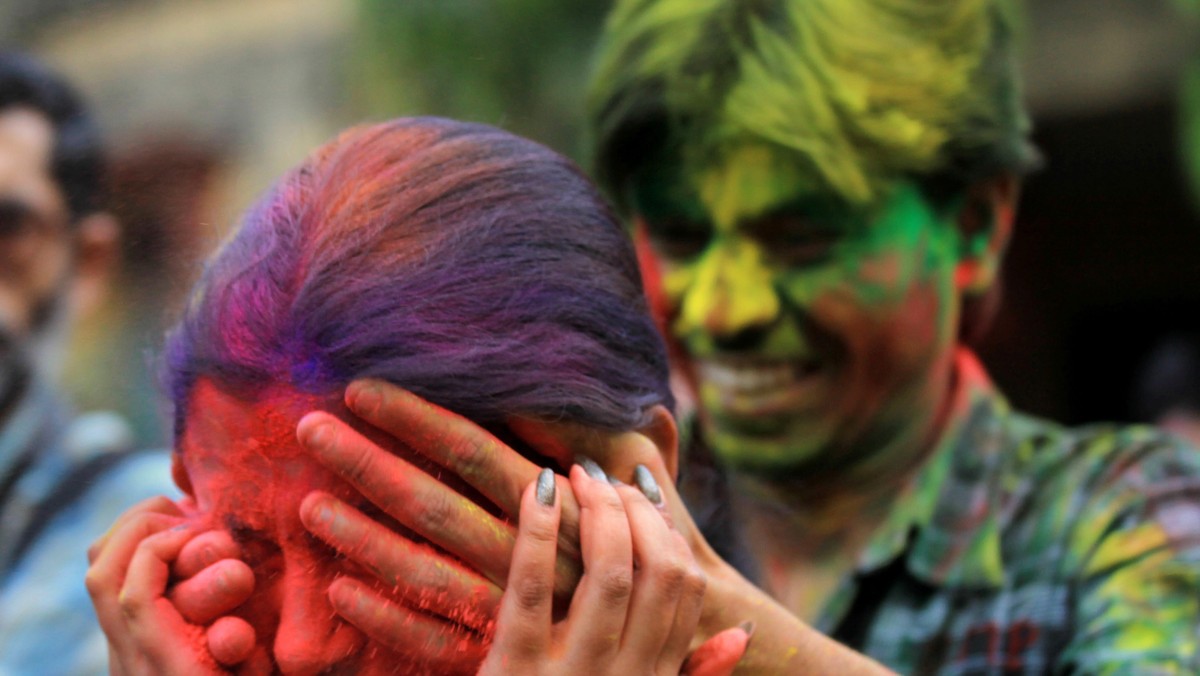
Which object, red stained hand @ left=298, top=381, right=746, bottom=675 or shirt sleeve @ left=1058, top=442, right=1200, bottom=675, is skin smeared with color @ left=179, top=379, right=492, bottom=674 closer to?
red stained hand @ left=298, top=381, right=746, bottom=675

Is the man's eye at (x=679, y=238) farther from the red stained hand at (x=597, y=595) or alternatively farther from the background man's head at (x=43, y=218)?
the background man's head at (x=43, y=218)

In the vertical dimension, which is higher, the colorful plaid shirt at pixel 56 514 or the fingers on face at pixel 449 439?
the fingers on face at pixel 449 439

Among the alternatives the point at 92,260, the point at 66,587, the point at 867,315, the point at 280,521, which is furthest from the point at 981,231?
the point at 92,260

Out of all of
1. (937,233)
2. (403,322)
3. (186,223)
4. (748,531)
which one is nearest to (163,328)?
(186,223)

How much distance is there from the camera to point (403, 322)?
3.72 feet

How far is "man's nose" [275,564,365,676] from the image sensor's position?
1146 millimetres

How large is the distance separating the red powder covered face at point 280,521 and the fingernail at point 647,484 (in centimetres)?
26

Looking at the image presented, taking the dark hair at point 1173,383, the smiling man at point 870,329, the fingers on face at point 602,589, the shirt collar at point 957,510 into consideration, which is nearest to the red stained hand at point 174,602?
the fingers on face at point 602,589

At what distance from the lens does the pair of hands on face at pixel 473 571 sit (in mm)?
1080

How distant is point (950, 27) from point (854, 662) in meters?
1.03

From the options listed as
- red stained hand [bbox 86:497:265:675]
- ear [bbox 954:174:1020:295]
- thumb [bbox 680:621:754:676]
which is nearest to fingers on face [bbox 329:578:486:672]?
red stained hand [bbox 86:497:265:675]

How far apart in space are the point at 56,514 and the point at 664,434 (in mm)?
1247

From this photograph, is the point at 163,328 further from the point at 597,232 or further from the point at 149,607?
the point at 597,232

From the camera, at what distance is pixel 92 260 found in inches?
95.4
